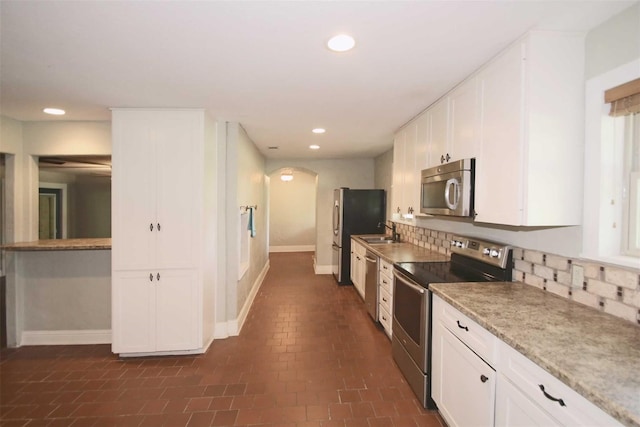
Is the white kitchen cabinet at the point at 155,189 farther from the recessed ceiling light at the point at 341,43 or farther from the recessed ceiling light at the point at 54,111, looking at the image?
the recessed ceiling light at the point at 341,43

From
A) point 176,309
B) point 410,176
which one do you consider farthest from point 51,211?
point 410,176

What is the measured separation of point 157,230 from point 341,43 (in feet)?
7.68

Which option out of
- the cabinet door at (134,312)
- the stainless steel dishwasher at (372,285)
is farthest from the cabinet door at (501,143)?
the cabinet door at (134,312)

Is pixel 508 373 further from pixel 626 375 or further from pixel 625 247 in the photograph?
pixel 625 247

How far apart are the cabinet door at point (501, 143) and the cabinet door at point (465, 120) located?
0.08 m

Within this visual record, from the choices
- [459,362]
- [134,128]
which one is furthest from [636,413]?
[134,128]

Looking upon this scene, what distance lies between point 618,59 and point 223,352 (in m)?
3.58

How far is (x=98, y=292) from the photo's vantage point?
3248mm

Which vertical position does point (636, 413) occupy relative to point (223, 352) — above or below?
above

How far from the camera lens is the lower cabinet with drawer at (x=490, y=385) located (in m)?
1.05

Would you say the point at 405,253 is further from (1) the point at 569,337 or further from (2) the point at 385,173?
(2) the point at 385,173

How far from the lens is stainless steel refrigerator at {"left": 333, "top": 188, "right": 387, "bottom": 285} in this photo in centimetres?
531

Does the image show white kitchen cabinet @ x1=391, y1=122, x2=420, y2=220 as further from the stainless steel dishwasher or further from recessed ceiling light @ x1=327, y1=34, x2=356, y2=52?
recessed ceiling light @ x1=327, y1=34, x2=356, y2=52

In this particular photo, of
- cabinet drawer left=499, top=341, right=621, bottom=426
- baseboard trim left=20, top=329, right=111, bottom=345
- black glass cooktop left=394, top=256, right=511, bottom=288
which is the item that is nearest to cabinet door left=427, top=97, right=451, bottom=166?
black glass cooktop left=394, top=256, right=511, bottom=288
